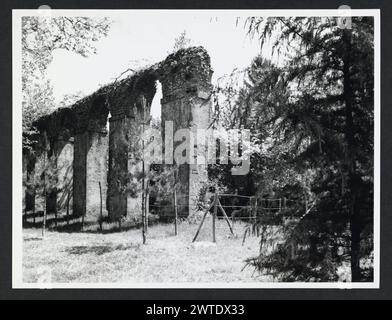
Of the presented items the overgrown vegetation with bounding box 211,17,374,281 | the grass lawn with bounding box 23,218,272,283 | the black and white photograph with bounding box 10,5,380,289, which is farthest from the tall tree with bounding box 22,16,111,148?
the overgrown vegetation with bounding box 211,17,374,281

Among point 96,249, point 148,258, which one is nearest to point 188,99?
point 148,258

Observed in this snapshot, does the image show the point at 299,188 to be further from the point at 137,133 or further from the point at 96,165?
the point at 96,165

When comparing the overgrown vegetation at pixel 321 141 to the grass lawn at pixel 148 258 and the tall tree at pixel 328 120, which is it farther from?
the grass lawn at pixel 148 258

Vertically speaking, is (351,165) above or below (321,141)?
below

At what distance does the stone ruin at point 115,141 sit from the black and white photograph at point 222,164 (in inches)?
1.4

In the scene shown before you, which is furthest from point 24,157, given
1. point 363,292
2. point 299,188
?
point 363,292

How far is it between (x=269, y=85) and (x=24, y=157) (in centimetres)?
300

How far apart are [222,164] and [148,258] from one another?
145 centimetres

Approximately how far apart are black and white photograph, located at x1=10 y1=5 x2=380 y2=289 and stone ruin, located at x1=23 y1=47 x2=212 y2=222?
36 millimetres

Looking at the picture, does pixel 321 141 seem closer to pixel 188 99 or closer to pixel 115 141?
pixel 188 99

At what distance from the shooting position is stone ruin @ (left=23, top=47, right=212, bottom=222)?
5805 millimetres

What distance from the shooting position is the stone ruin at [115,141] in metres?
5.80

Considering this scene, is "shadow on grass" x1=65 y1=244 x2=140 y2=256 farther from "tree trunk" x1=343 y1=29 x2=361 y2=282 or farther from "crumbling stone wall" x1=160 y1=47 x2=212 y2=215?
"tree trunk" x1=343 y1=29 x2=361 y2=282

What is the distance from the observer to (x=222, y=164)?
5609mm
